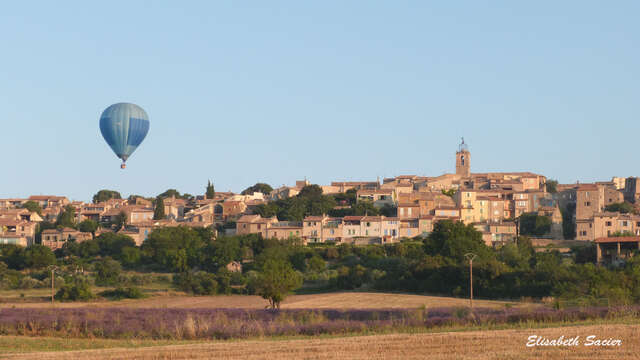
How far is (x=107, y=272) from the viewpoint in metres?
62.9

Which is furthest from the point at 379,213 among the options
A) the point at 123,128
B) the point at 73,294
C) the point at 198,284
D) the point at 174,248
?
the point at 73,294

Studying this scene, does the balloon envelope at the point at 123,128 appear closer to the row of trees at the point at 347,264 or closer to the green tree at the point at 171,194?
the row of trees at the point at 347,264

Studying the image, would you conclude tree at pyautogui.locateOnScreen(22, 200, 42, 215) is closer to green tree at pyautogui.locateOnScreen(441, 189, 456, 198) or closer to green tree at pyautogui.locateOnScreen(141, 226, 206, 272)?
green tree at pyautogui.locateOnScreen(141, 226, 206, 272)

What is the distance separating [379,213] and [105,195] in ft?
168

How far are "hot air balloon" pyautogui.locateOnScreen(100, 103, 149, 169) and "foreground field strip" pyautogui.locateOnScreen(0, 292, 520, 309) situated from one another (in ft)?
27.9

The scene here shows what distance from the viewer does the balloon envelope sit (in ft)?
176

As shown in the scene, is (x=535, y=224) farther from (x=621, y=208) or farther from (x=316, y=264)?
(x=316, y=264)

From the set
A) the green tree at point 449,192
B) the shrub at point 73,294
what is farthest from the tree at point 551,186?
the shrub at point 73,294

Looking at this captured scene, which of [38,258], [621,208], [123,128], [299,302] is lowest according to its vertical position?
Result: [299,302]

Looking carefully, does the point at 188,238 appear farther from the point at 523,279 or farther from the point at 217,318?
the point at 217,318

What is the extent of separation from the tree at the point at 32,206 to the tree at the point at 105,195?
12.2 meters

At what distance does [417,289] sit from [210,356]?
32.2 meters

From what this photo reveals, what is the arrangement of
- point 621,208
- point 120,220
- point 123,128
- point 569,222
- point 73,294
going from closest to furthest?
point 73,294, point 123,128, point 569,222, point 621,208, point 120,220


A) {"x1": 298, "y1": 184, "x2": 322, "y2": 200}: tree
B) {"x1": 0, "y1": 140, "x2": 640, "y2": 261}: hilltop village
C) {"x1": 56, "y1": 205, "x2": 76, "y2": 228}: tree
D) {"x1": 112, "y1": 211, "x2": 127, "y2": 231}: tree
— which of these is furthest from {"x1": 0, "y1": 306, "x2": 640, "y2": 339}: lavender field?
{"x1": 56, "y1": 205, "x2": 76, "y2": 228}: tree
